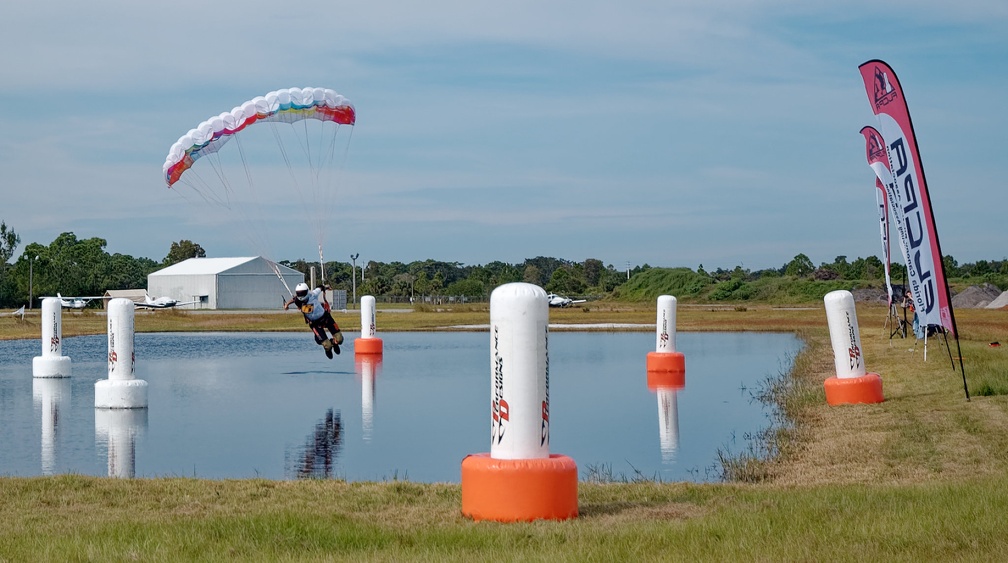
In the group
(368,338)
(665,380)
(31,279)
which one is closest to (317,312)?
(665,380)

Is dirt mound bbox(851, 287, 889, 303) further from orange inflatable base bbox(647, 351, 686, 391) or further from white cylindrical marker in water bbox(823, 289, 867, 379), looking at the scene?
white cylindrical marker in water bbox(823, 289, 867, 379)

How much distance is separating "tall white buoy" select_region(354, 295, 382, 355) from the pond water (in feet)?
2.05

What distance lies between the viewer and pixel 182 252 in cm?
15738

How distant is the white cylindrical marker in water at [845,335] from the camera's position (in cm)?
1823

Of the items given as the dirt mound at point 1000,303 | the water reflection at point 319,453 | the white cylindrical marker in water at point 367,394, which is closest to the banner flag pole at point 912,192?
the white cylindrical marker in water at point 367,394

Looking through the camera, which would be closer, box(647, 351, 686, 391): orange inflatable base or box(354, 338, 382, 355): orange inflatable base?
box(647, 351, 686, 391): orange inflatable base

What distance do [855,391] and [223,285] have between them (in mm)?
94617

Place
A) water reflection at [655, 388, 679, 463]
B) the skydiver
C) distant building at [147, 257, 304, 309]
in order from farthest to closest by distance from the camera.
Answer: distant building at [147, 257, 304, 309] < the skydiver < water reflection at [655, 388, 679, 463]

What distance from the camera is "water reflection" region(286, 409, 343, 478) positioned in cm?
1350

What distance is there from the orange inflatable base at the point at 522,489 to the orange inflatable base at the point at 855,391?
10685 mm

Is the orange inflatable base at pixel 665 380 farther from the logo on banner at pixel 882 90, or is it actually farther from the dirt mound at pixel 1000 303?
the dirt mound at pixel 1000 303

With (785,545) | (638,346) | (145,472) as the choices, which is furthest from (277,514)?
(638,346)

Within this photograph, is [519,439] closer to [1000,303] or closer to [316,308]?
[316,308]

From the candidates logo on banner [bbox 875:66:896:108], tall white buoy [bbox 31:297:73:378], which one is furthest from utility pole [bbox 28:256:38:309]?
logo on banner [bbox 875:66:896:108]
